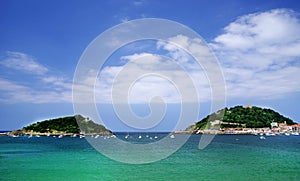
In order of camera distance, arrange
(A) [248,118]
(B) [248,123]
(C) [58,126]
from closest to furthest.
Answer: (C) [58,126]
(B) [248,123]
(A) [248,118]

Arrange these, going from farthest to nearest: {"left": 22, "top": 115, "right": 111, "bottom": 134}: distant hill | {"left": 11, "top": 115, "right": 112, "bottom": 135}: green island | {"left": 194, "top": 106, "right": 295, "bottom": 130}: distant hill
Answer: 1. {"left": 194, "top": 106, "right": 295, "bottom": 130}: distant hill
2. {"left": 22, "top": 115, "right": 111, "bottom": 134}: distant hill
3. {"left": 11, "top": 115, "right": 112, "bottom": 135}: green island

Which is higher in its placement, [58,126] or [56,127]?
[58,126]

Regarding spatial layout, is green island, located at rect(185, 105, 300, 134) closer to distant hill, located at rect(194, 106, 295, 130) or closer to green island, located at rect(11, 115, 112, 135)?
distant hill, located at rect(194, 106, 295, 130)

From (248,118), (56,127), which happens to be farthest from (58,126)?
(248,118)

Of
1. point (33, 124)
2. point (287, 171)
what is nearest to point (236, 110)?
point (33, 124)

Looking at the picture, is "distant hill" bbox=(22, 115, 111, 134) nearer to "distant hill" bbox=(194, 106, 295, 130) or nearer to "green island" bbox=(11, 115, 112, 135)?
"green island" bbox=(11, 115, 112, 135)

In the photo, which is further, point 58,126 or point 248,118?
point 248,118

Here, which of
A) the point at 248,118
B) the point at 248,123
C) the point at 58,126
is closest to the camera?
the point at 58,126

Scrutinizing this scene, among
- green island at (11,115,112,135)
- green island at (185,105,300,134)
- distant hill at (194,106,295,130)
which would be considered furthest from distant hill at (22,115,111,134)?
distant hill at (194,106,295,130)

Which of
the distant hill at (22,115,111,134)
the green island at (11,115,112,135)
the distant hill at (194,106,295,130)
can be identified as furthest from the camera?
the distant hill at (194,106,295,130)

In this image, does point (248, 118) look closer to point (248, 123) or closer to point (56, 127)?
point (248, 123)

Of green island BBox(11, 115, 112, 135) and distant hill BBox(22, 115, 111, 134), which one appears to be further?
distant hill BBox(22, 115, 111, 134)

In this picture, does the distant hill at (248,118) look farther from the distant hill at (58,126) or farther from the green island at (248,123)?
the distant hill at (58,126)

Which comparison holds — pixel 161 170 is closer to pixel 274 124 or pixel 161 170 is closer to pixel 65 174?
pixel 65 174
